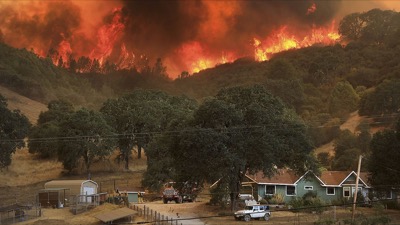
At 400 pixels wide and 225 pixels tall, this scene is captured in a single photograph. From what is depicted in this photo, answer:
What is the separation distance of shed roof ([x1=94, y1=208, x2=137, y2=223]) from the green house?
26.1 meters

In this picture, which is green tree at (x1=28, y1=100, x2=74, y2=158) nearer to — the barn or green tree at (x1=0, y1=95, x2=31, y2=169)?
green tree at (x1=0, y1=95, x2=31, y2=169)

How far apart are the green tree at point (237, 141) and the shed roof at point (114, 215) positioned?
9864mm

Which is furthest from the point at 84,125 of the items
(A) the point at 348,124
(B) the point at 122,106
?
(A) the point at 348,124

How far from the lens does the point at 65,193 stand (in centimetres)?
6938

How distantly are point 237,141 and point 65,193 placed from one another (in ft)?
80.8

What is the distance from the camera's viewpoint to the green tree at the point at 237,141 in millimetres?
59969

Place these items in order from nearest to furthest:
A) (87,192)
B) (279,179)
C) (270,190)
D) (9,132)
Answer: (87,192) < (270,190) < (279,179) < (9,132)

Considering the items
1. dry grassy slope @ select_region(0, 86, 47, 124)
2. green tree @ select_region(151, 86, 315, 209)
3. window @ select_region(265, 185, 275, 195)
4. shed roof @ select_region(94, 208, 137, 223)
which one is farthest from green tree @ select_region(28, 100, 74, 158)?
dry grassy slope @ select_region(0, 86, 47, 124)

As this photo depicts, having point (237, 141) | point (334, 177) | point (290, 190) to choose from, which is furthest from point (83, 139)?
point (334, 177)

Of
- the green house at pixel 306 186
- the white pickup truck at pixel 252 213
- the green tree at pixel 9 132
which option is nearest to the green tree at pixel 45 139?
the green tree at pixel 9 132

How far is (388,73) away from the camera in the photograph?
171 meters

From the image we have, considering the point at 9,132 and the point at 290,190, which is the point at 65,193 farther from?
the point at 290,190

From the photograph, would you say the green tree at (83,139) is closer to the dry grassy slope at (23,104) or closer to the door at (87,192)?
the door at (87,192)

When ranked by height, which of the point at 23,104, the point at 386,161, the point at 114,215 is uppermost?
the point at 23,104
